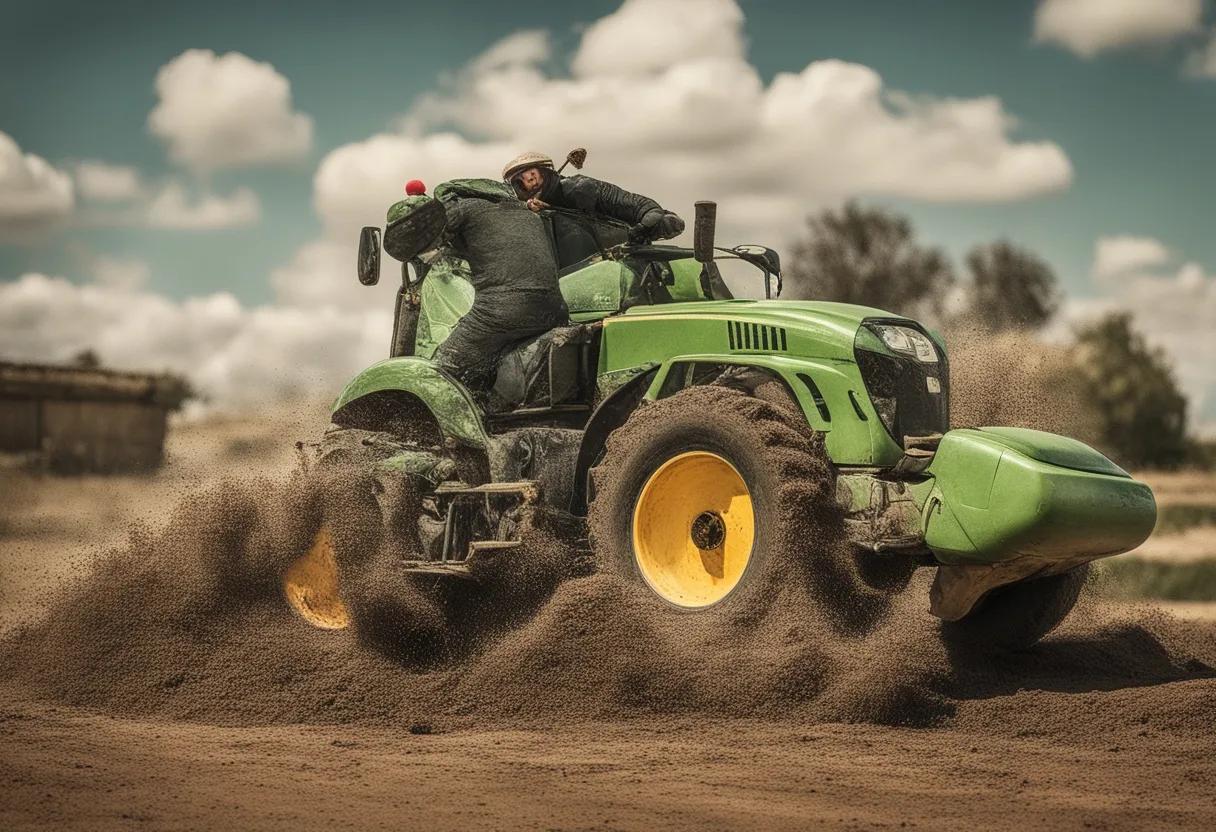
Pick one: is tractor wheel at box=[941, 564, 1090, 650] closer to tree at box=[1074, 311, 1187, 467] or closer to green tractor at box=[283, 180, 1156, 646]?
green tractor at box=[283, 180, 1156, 646]

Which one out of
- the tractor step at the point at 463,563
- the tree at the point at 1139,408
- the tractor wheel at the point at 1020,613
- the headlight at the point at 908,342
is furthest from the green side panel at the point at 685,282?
the tree at the point at 1139,408

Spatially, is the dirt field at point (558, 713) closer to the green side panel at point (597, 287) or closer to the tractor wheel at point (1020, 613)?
the tractor wheel at point (1020, 613)

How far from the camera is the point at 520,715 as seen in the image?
272 inches

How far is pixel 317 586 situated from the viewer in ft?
28.9

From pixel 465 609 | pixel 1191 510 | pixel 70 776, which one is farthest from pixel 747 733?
pixel 1191 510

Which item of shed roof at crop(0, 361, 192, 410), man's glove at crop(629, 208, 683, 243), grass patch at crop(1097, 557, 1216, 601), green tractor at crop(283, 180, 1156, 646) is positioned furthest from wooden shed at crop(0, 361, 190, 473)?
man's glove at crop(629, 208, 683, 243)

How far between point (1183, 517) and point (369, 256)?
18.3m

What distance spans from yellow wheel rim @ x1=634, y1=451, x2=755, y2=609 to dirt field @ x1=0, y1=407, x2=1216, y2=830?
12.2 inches

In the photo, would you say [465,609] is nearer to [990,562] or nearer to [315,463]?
[315,463]

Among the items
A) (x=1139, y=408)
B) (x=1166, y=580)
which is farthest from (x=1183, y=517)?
(x=1139, y=408)

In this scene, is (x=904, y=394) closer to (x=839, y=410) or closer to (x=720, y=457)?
(x=839, y=410)

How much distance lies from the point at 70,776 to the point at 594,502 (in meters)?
A: 2.90

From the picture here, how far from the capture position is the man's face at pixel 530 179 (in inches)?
347

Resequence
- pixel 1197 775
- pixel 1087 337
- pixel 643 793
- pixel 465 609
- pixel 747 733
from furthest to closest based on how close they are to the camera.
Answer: pixel 1087 337
pixel 465 609
pixel 747 733
pixel 1197 775
pixel 643 793
